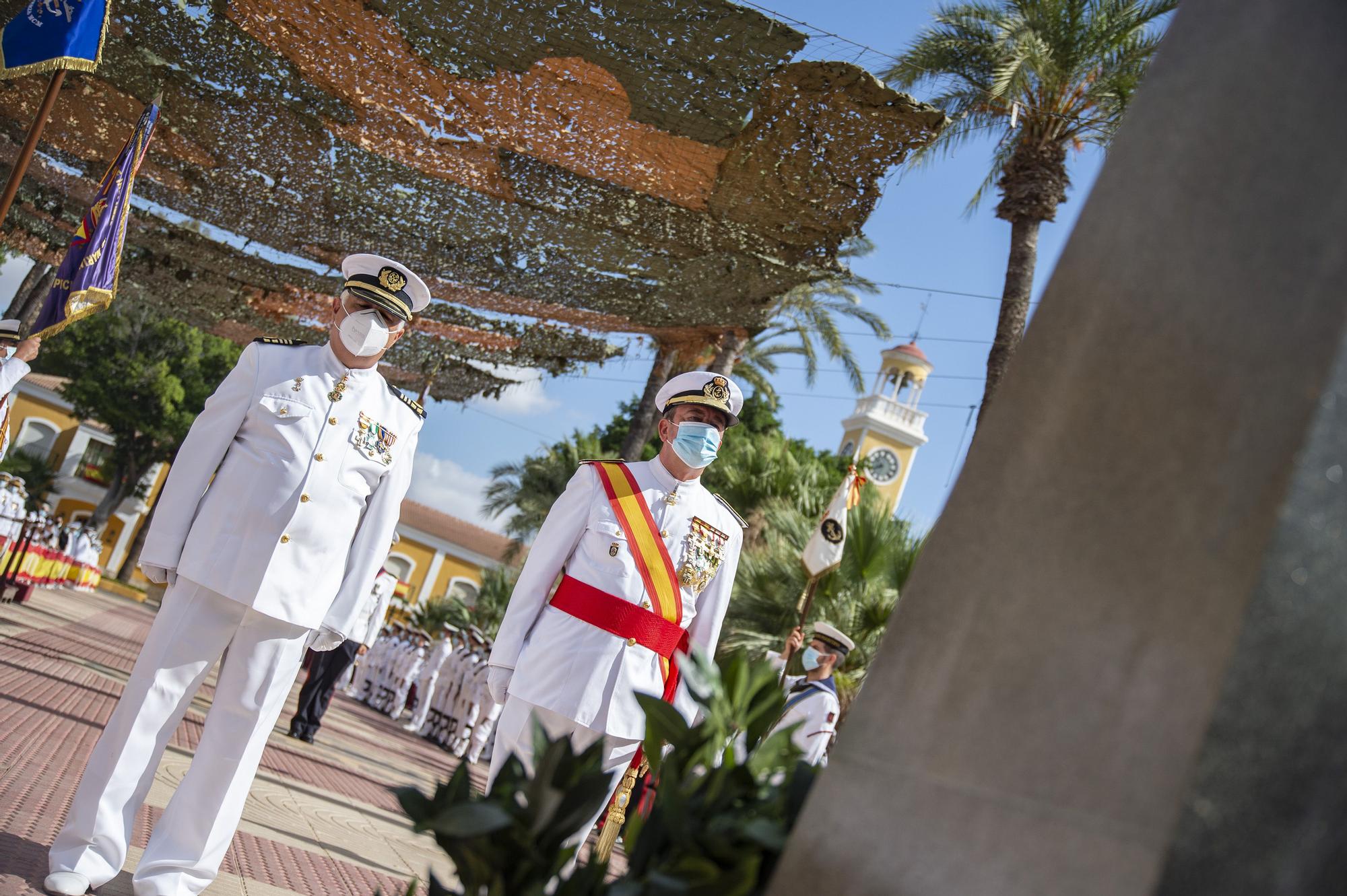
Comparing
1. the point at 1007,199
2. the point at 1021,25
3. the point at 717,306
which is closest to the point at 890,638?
the point at 717,306

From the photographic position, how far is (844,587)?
12.3 meters

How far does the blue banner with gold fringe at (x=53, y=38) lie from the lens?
265 inches

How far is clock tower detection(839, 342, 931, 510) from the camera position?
58.2 meters

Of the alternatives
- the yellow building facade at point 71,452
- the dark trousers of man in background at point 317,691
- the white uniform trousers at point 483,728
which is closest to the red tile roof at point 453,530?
the yellow building facade at point 71,452

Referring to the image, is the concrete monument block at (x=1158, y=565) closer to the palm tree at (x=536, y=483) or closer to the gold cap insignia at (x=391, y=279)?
the gold cap insignia at (x=391, y=279)

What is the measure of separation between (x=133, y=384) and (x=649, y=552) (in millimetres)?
44711

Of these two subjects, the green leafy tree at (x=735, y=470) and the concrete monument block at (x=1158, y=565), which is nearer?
the concrete monument block at (x=1158, y=565)

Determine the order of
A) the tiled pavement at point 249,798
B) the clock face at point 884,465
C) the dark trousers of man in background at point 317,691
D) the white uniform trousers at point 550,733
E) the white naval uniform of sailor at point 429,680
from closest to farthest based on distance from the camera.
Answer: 1. the white uniform trousers at point 550,733
2. the tiled pavement at point 249,798
3. the dark trousers of man in background at point 317,691
4. the white naval uniform of sailor at point 429,680
5. the clock face at point 884,465

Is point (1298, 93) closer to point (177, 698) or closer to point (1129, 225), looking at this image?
point (1129, 225)

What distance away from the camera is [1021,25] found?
37.6 feet

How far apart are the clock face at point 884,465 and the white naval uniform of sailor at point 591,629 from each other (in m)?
55.4

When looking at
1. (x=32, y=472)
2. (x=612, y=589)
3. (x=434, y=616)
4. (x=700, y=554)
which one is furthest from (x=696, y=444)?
(x=32, y=472)

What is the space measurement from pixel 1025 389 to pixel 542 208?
7.02 m

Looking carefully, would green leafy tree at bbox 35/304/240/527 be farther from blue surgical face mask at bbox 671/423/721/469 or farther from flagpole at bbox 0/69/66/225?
blue surgical face mask at bbox 671/423/721/469
